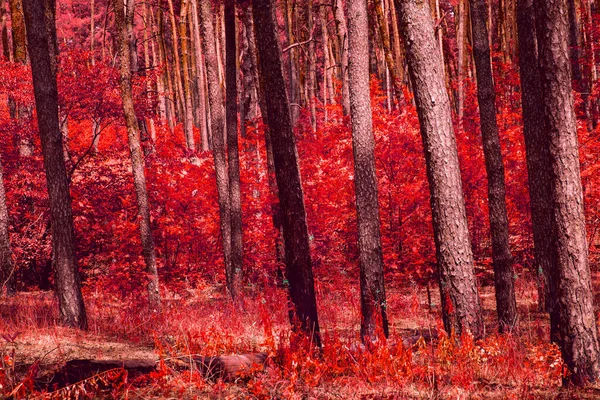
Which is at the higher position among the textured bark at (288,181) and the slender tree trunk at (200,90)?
the slender tree trunk at (200,90)

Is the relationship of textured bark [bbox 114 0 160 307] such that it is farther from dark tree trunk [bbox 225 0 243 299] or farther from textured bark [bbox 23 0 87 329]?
textured bark [bbox 23 0 87 329]

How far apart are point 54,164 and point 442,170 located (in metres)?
5.69

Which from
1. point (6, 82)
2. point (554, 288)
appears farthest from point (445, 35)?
point (554, 288)

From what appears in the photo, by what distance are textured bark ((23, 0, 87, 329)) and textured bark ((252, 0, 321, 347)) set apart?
394 cm

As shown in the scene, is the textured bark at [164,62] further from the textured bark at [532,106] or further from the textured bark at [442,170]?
the textured bark at [442,170]

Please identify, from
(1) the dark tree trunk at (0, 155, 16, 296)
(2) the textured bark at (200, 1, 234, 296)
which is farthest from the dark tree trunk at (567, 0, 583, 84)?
(1) the dark tree trunk at (0, 155, 16, 296)

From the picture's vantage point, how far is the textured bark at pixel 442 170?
6.02 m

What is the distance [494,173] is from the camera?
899 centimetres

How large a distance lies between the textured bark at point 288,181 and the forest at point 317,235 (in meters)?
0.02

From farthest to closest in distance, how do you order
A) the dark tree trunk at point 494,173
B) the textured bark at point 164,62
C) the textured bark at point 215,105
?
the textured bark at point 164,62
the textured bark at point 215,105
the dark tree trunk at point 494,173

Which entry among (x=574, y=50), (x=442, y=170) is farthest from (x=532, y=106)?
(x=574, y=50)

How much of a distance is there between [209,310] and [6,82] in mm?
7799

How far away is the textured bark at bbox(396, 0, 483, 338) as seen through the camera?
602 cm

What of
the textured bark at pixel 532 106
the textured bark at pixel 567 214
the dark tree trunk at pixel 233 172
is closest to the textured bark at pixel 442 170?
the textured bark at pixel 567 214
